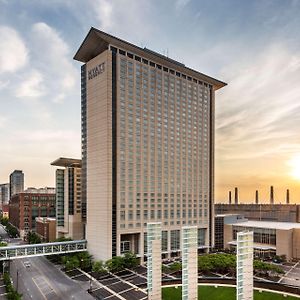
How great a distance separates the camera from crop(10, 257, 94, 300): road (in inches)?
2616

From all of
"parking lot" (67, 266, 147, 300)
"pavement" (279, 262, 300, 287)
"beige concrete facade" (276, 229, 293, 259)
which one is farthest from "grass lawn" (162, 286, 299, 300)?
"beige concrete facade" (276, 229, 293, 259)

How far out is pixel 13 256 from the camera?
273 feet

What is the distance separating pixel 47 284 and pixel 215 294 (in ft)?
132

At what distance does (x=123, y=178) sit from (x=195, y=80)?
52.7 meters

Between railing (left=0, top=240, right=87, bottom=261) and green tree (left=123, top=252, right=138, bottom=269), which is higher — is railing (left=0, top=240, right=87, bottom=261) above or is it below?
above

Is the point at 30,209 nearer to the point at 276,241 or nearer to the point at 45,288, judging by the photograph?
the point at 45,288

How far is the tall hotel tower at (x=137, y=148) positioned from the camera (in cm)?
9481

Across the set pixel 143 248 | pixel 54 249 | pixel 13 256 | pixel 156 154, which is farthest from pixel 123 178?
pixel 13 256

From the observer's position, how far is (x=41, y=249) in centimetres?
9206

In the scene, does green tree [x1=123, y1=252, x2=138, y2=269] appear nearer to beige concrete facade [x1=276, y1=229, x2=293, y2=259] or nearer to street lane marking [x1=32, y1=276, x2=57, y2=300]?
street lane marking [x1=32, y1=276, x2=57, y2=300]

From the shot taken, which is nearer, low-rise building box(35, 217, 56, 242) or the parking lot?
the parking lot

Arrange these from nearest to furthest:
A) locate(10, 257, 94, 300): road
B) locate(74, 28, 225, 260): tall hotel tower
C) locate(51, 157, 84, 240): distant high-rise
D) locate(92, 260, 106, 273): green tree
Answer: locate(10, 257, 94, 300): road
locate(92, 260, 106, 273): green tree
locate(74, 28, 225, 260): tall hotel tower
locate(51, 157, 84, 240): distant high-rise

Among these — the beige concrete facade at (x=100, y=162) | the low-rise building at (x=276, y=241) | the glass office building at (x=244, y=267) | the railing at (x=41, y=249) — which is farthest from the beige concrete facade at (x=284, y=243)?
the glass office building at (x=244, y=267)

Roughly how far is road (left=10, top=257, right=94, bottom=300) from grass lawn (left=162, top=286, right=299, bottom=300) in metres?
16.6
